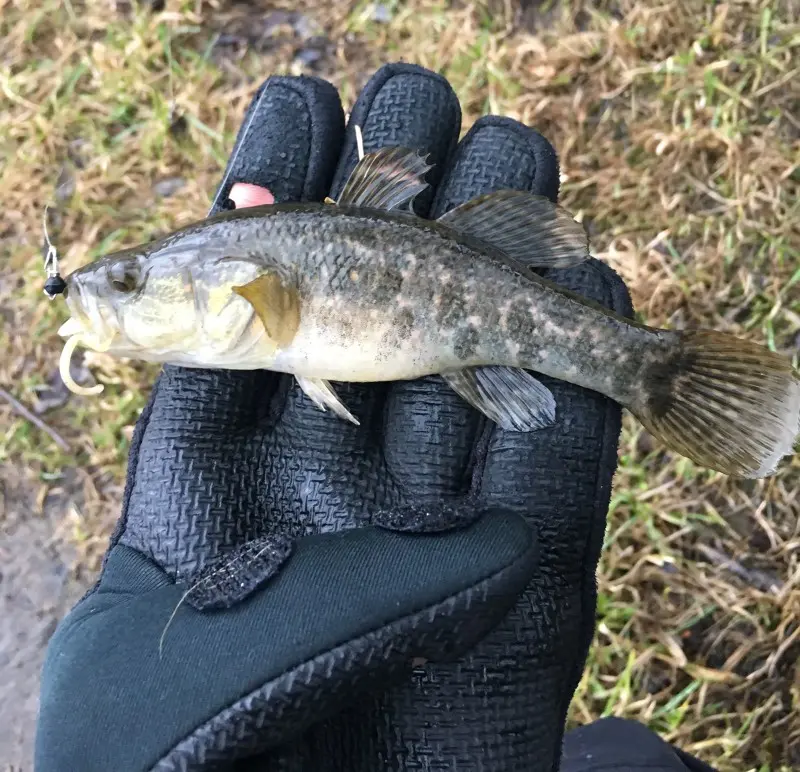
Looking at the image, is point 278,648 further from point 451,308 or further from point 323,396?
point 451,308

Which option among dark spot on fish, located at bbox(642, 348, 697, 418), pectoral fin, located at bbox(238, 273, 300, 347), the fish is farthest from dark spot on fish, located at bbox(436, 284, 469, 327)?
dark spot on fish, located at bbox(642, 348, 697, 418)

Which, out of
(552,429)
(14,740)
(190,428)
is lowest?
(14,740)

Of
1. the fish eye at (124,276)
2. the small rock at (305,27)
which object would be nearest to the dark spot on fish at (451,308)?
the fish eye at (124,276)

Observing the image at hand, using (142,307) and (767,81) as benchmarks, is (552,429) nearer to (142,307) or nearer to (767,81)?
(142,307)

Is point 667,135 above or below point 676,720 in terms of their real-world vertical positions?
above

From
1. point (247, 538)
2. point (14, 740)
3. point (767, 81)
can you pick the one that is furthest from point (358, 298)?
point (14, 740)

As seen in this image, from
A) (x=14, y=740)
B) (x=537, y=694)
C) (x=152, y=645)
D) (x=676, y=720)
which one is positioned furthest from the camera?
(x=14, y=740)

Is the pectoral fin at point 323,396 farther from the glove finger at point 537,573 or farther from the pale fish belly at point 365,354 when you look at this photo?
the glove finger at point 537,573
